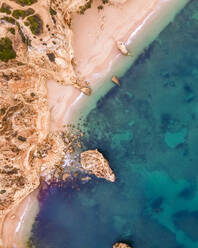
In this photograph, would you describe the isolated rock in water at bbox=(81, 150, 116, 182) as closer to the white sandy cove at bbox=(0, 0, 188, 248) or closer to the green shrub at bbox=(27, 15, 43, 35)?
the white sandy cove at bbox=(0, 0, 188, 248)

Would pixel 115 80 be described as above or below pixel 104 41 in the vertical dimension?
below

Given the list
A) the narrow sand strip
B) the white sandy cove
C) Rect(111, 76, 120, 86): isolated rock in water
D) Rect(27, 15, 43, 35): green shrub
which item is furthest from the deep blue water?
Rect(27, 15, 43, 35): green shrub

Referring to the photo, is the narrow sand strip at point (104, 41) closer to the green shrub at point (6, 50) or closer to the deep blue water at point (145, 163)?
the deep blue water at point (145, 163)

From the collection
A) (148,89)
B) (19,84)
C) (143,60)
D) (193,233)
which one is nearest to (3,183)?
(19,84)

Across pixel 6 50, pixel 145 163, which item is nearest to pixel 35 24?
pixel 6 50

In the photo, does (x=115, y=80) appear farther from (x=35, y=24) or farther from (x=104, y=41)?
(x=35, y=24)

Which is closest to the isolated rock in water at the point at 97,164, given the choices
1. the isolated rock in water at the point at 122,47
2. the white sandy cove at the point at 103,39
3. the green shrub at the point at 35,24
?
the white sandy cove at the point at 103,39
